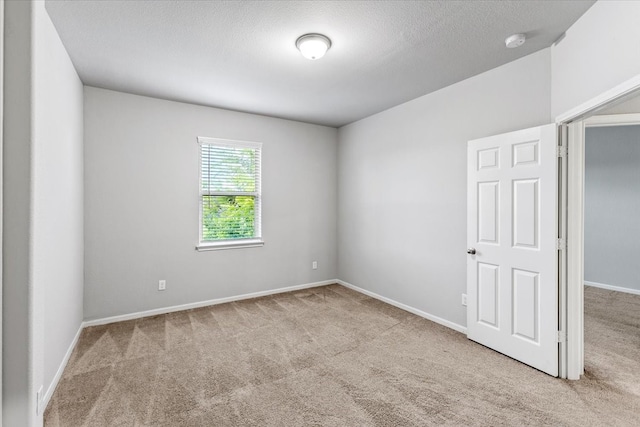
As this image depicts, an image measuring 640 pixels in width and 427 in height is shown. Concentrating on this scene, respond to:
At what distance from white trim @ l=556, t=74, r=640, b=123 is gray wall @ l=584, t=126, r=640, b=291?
11.7 feet

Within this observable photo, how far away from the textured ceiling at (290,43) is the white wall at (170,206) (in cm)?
44

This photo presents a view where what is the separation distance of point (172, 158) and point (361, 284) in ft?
10.8

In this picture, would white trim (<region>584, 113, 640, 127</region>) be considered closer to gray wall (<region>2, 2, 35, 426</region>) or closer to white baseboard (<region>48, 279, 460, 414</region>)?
white baseboard (<region>48, 279, 460, 414</region>)

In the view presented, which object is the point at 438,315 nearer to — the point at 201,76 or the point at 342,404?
the point at 342,404

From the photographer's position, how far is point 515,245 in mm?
2604

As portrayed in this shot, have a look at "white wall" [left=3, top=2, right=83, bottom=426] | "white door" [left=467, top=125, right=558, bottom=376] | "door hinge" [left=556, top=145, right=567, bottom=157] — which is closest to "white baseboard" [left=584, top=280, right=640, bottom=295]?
"white door" [left=467, top=125, right=558, bottom=376]

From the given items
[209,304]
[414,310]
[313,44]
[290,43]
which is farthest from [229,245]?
[313,44]

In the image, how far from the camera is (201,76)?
3086 mm

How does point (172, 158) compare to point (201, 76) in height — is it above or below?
below

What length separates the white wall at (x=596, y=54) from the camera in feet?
5.40

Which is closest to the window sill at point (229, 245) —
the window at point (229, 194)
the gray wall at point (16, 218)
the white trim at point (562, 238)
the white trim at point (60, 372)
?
the window at point (229, 194)

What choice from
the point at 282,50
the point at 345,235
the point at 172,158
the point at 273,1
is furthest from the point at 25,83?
the point at 345,235

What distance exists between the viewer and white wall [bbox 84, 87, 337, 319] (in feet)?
11.2

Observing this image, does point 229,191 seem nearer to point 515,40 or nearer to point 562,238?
Answer: point 515,40
